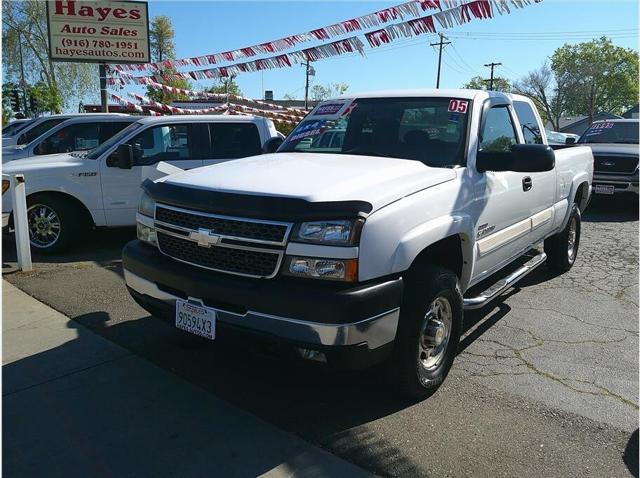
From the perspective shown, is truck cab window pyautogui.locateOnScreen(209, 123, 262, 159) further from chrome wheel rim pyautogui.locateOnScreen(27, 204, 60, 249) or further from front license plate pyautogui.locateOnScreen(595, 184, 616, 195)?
front license plate pyautogui.locateOnScreen(595, 184, 616, 195)

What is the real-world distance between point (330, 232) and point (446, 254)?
1229 millimetres

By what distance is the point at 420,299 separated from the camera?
3.11 meters

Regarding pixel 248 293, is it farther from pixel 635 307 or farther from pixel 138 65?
pixel 138 65

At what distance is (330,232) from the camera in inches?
110

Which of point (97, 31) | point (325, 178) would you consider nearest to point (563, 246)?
point (325, 178)

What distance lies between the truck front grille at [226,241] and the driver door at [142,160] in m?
4.27

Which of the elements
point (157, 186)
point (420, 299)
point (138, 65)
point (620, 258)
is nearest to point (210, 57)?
point (138, 65)

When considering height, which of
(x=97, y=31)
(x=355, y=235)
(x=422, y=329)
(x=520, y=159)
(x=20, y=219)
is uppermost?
(x=97, y=31)

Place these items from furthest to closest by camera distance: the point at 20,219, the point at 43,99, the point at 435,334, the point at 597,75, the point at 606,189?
the point at 597,75 → the point at 43,99 → the point at 606,189 → the point at 20,219 → the point at 435,334

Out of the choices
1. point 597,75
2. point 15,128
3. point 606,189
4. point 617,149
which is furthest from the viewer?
point 597,75

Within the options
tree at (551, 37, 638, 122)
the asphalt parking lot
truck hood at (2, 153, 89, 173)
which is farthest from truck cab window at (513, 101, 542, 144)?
tree at (551, 37, 638, 122)

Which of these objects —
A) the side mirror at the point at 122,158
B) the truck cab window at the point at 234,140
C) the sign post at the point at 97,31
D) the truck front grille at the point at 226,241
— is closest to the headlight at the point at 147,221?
the truck front grille at the point at 226,241

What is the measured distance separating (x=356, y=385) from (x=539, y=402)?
3.78ft

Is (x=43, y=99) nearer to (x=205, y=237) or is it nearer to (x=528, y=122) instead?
(x=528, y=122)
